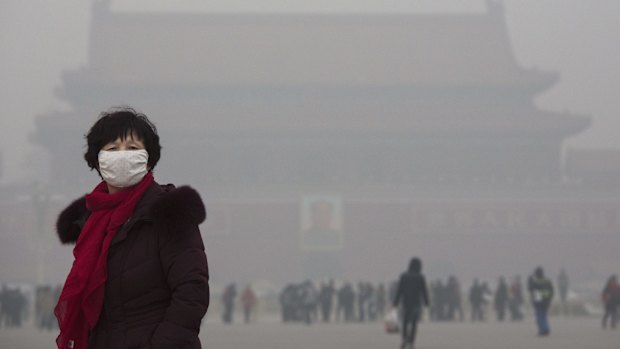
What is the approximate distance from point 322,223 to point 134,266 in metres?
31.6

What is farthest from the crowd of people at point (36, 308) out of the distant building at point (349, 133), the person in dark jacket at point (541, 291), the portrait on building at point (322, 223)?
the portrait on building at point (322, 223)

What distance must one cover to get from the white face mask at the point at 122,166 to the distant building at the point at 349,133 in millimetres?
29503

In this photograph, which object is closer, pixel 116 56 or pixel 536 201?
pixel 536 201

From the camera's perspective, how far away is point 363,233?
3341 centimetres

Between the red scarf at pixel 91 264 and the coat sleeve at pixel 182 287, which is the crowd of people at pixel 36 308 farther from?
the coat sleeve at pixel 182 287

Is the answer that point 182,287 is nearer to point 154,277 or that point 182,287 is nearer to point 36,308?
point 154,277

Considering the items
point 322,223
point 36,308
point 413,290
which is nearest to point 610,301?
point 413,290

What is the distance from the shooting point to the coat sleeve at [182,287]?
9.83ft

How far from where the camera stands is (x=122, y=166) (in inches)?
123

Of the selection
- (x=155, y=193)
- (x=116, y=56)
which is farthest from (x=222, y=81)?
(x=155, y=193)

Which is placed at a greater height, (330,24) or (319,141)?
(330,24)

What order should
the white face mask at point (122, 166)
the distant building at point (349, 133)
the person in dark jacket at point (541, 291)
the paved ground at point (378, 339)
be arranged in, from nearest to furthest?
1. the white face mask at point (122, 166)
2. the paved ground at point (378, 339)
3. the person in dark jacket at point (541, 291)
4. the distant building at point (349, 133)

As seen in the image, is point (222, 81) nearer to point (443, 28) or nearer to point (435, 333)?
point (443, 28)

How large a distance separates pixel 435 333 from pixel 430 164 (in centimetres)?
2171
